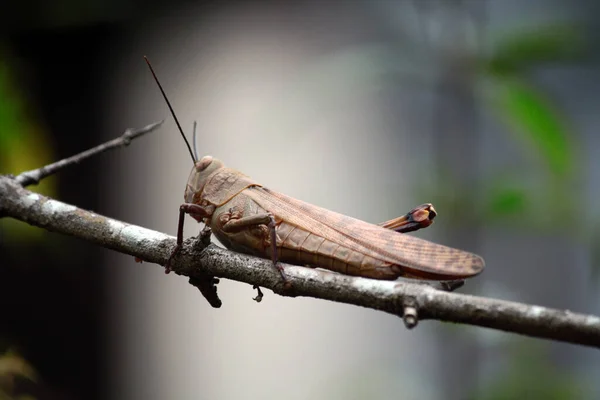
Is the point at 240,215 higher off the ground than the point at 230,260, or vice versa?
the point at 240,215

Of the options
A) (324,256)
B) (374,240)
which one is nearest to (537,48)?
(374,240)

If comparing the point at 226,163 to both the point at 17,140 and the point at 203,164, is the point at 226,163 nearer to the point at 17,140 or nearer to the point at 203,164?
the point at 17,140

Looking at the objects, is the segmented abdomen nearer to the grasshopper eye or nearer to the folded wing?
the folded wing

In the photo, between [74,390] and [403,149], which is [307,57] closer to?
[403,149]

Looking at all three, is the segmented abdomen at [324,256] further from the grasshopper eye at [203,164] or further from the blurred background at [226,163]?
the blurred background at [226,163]

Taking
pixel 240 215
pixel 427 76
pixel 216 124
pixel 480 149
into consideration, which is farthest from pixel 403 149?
pixel 240 215

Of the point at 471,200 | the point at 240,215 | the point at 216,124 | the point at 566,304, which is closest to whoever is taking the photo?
the point at 240,215

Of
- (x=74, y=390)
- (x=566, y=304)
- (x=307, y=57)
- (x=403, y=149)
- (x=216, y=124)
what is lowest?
(x=74, y=390)

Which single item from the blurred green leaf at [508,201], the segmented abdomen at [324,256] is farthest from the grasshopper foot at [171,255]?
the blurred green leaf at [508,201]
